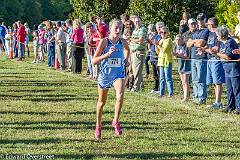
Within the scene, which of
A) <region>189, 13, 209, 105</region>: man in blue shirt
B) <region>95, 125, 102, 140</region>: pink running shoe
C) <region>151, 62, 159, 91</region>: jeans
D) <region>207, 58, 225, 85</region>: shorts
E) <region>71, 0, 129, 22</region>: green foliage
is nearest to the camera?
Answer: <region>95, 125, 102, 140</region>: pink running shoe

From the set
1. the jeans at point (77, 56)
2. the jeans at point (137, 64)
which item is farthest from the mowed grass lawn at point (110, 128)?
the jeans at point (77, 56)

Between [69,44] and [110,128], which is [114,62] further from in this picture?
[69,44]

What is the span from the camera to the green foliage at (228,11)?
3269cm

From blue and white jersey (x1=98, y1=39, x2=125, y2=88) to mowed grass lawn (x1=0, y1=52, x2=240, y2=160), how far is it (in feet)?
3.07

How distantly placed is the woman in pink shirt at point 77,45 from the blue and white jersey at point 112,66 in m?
12.3

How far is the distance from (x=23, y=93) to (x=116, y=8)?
59.5ft

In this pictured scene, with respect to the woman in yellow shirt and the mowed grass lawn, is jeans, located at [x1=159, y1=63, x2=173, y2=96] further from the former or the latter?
the mowed grass lawn

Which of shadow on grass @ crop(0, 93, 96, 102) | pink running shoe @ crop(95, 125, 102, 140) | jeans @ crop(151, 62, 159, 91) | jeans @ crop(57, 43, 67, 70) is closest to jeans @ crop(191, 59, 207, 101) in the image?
jeans @ crop(151, 62, 159, 91)

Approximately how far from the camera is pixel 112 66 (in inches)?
402

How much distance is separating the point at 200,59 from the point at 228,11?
19699 mm

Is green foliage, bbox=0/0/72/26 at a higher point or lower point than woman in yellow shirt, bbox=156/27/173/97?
higher

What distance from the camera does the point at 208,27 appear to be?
1423 cm

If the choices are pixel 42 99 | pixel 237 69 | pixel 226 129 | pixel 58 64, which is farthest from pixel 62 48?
pixel 226 129

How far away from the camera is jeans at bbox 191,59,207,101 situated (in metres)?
14.4
